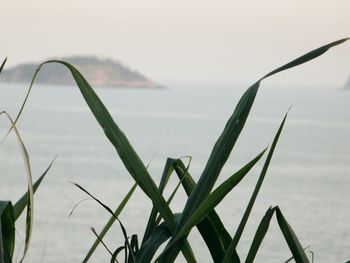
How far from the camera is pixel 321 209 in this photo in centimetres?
962

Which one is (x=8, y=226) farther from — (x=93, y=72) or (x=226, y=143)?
(x=93, y=72)

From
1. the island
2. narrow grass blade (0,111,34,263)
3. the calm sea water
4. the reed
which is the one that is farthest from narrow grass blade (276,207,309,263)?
the island

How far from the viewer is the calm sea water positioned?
798 centimetres

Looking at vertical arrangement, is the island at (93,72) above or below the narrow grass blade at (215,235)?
below

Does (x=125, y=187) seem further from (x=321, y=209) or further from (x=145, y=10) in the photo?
(x=145, y=10)

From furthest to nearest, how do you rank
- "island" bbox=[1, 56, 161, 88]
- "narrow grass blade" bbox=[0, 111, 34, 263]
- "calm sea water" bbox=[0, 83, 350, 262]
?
"island" bbox=[1, 56, 161, 88] < "calm sea water" bbox=[0, 83, 350, 262] < "narrow grass blade" bbox=[0, 111, 34, 263]

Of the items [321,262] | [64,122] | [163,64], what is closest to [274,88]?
[163,64]

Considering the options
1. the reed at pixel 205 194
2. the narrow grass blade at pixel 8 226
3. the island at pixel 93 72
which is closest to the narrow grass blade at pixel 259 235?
the reed at pixel 205 194

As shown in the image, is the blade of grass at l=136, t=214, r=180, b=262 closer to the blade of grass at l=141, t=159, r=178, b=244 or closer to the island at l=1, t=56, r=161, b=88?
the blade of grass at l=141, t=159, r=178, b=244

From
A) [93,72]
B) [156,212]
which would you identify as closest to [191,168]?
[93,72]

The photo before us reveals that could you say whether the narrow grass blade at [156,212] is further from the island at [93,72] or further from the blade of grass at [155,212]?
the island at [93,72]

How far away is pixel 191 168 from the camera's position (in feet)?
38.1

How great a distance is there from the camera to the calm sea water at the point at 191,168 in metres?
7.98

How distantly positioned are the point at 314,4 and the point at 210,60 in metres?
3.24
